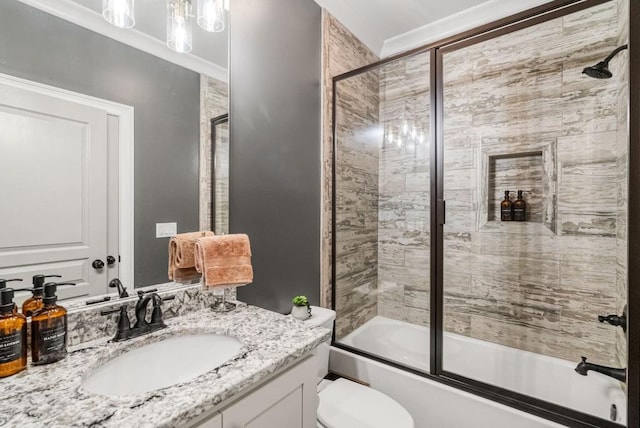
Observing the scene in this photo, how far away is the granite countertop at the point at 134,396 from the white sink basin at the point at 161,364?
2cm

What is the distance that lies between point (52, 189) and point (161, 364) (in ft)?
2.06

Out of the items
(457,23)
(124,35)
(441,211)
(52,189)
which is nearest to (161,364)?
(52,189)

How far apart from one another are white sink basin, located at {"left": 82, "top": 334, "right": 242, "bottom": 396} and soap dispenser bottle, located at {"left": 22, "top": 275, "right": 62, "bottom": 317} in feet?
0.79

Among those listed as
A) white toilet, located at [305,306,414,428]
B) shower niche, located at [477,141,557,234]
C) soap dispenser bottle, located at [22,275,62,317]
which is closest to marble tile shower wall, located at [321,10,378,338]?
white toilet, located at [305,306,414,428]

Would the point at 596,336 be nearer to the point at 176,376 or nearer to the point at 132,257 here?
the point at 176,376

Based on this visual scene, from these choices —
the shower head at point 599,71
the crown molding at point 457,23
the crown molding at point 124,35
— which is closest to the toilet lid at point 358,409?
the crown molding at point 124,35

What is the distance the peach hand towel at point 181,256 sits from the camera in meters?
1.17

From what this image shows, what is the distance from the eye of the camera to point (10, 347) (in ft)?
2.35

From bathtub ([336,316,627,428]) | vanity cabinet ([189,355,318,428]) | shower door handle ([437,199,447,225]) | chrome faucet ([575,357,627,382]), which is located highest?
shower door handle ([437,199,447,225])

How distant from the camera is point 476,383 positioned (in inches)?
61.5

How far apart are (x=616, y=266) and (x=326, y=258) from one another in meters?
1.69

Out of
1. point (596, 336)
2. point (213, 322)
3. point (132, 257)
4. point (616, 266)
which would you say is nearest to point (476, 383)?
point (596, 336)

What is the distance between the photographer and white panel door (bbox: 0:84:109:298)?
823 millimetres

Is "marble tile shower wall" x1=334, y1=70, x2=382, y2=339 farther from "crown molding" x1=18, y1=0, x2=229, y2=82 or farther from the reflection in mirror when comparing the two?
"crown molding" x1=18, y1=0, x2=229, y2=82
